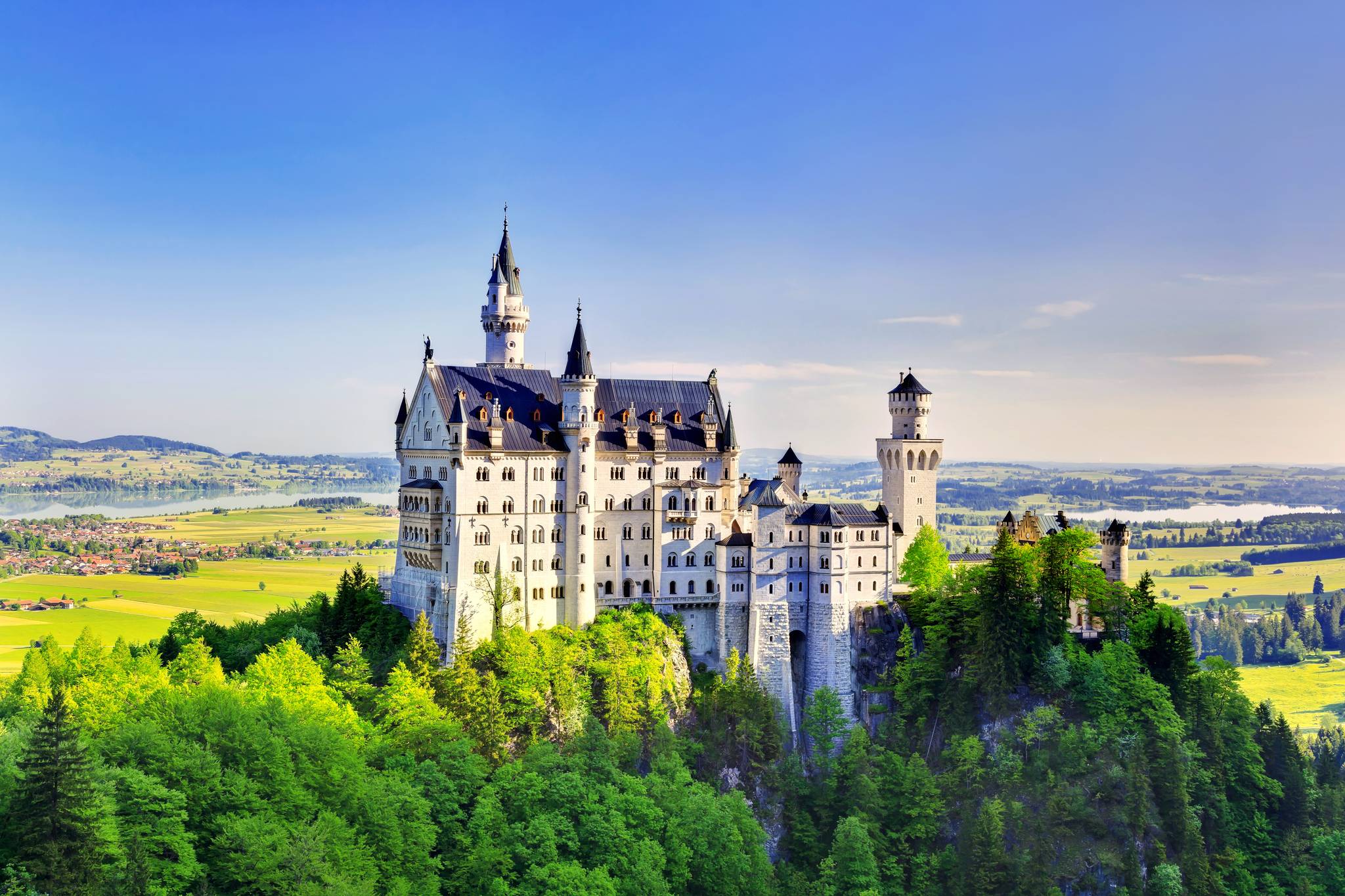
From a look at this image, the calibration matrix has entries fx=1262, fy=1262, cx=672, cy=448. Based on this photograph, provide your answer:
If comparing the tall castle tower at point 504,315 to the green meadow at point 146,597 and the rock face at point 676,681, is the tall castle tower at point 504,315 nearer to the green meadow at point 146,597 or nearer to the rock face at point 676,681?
the rock face at point 676,681

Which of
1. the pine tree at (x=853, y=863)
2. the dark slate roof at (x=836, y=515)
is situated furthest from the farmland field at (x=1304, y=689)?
the pine tree at (x=853, y=863)

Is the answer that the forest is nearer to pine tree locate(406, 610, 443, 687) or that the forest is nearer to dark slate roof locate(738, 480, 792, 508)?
pine tree locate(406, 610, 443, 687)

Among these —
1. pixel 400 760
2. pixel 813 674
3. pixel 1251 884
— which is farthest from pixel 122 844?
pixel 1251 884

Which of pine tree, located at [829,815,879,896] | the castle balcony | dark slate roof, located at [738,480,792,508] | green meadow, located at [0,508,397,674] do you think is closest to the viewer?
pine tree, located at [829,815,879,896]

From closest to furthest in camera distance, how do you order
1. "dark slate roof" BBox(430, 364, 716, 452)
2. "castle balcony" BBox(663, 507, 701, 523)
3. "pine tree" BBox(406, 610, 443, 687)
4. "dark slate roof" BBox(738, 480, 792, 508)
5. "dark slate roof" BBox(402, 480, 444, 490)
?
"pine tree" BBox(406, 610, 443, 687) < "dark slate roof" BBox(402, 480, 444, 490) < "dark slate roof" BBox(430, 364, 716, 452) < "dark slate roof" BBox(738, 480, 792, 508) < "castle balcony" BBox(663, 507, 701, 523)

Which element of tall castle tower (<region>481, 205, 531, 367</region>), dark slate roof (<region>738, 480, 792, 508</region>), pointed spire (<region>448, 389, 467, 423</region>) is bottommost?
dark slate roof (<region>738, 480, 792, 508</region>)

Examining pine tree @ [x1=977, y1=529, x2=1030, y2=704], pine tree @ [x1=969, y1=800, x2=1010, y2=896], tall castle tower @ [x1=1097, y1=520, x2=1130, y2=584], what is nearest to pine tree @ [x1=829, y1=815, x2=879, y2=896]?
pine tree @ [x1=969, y1=800, x2=1010, y2=896]

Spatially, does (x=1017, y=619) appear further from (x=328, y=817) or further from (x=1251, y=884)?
(x=328, y=817)
